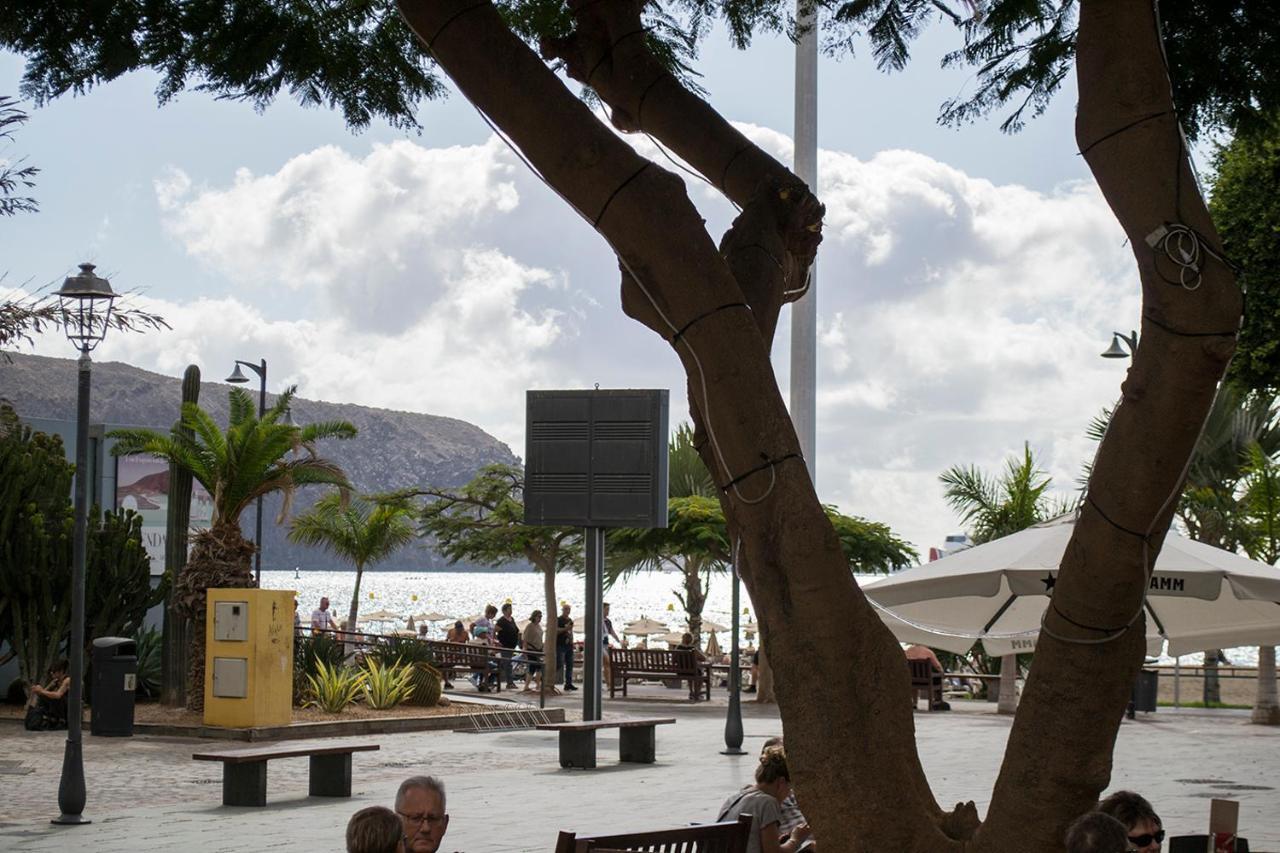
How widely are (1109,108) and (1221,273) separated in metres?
0.52

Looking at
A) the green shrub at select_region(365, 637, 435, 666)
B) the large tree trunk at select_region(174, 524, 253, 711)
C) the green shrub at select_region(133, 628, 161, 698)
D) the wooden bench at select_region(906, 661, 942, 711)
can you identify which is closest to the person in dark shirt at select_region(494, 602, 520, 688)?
the green shrub at select_region(365, 637, 435, 666)

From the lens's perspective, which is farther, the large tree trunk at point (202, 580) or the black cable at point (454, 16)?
the large tree trunk at point (202, 580)

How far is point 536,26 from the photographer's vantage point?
6.88m

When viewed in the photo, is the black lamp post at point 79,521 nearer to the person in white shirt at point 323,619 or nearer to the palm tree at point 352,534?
the person in white shirt at point 323,619

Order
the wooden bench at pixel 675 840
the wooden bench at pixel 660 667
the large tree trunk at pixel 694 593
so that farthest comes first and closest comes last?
1. the large tree trunk at pixel 694 593
2. the wooden bench at pixel 660 667
3. the wooden bench at pixel 675 840

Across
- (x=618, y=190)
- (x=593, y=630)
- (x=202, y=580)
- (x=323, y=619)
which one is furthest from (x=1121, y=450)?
(x=323, y=619)

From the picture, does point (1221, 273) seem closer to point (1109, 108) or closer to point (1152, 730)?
point (1109, 108)

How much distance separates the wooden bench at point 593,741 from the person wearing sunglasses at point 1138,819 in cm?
1131

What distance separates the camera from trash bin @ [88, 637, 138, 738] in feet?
69.4

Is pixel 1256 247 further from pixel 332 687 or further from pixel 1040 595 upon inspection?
pixel 332 687

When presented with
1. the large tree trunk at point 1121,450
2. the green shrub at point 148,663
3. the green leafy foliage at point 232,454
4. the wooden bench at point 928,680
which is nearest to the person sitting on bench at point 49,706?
the green leafy foliage at point 232,454

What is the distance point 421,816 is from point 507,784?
35.0 ft

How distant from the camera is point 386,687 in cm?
2428

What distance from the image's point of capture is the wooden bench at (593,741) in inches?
693
